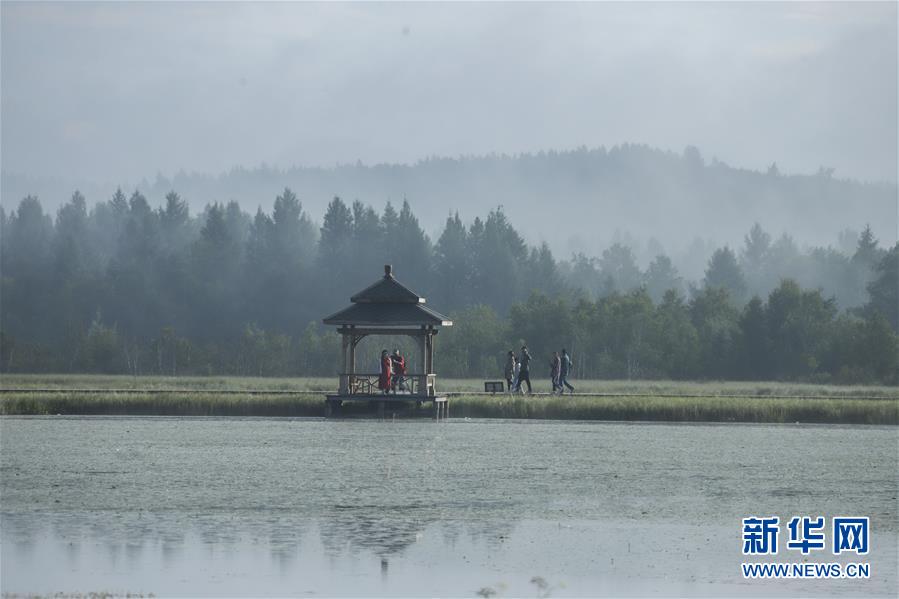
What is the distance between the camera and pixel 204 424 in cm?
4912

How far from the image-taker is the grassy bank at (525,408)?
5234cm

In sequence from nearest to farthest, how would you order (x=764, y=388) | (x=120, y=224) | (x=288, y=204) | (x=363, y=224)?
(x=764, y=388), (x=363, y=224), (x=288, y=204), (x=120, y=224)

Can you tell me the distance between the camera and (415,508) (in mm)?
27297

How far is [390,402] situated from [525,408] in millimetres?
4759

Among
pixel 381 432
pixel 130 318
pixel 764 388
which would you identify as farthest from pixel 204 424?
pixel 130 318

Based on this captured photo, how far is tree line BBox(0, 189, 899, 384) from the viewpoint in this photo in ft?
320

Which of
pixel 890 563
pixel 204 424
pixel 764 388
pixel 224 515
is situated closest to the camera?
pixel 890 563

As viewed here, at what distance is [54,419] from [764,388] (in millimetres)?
38628

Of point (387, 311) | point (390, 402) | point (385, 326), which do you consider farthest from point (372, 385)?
point (387, 311)

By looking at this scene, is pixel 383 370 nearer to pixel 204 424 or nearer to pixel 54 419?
pixel 204 424

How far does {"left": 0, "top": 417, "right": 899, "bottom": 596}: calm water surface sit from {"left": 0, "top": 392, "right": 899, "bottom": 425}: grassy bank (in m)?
6.36

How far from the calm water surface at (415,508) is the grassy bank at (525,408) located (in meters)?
6.36

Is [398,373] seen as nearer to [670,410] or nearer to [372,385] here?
[372,385]

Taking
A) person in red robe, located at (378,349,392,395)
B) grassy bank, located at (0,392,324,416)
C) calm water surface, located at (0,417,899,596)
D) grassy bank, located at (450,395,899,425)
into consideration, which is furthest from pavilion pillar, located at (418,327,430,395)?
calm water surface, located at (0,417,899,596)
